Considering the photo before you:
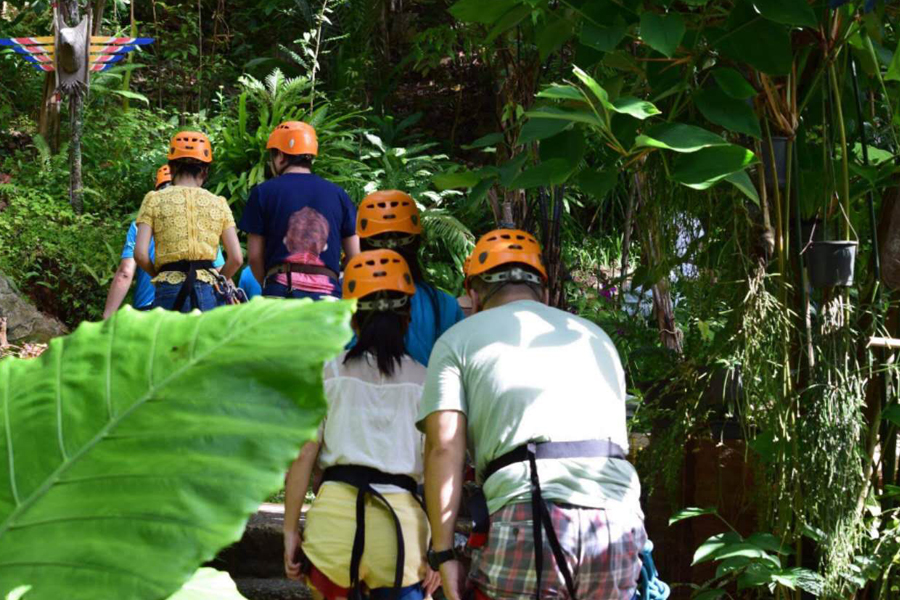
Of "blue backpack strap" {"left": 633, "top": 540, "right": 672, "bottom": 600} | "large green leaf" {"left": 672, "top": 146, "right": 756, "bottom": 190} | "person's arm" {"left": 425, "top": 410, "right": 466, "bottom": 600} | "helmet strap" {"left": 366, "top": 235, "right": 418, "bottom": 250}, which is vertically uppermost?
"large green leaf" {"left": 672, "top": 146, "right": 756, "bottom": 190}

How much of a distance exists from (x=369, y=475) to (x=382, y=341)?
388 millimetres

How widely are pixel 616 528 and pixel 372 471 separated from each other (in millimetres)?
792

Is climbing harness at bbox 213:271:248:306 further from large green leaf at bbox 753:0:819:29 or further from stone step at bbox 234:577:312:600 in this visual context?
large green leaf at bbox 753:0:819:29

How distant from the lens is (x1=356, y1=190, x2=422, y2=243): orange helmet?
416 cm

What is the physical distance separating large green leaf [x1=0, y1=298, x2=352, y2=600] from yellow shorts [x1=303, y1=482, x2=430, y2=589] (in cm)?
279

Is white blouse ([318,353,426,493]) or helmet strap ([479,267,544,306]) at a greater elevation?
helmet strap ([479,267,544,306])


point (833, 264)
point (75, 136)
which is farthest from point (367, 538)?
point (75, 136)

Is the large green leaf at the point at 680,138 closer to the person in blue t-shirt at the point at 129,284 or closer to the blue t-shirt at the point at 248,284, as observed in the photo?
the person in blue t-shirt at the point at 129,284

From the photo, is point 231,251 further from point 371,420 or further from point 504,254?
point 504,254

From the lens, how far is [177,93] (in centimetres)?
1324

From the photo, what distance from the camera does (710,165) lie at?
296 centimetres

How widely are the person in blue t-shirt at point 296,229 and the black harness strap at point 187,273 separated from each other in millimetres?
303

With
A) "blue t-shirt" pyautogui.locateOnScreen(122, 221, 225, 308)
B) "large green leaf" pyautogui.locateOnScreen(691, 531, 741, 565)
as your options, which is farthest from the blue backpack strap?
"blue t-shirt" pyautogui.locateOnScreen(122, 221, 225, 308)

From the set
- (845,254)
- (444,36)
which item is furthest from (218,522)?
(444,36)
